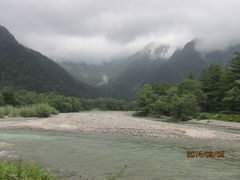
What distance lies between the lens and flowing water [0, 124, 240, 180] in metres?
12.3

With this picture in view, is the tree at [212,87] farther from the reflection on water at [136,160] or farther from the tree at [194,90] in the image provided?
the reflection on water at [136,160]

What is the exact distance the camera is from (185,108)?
54938mm

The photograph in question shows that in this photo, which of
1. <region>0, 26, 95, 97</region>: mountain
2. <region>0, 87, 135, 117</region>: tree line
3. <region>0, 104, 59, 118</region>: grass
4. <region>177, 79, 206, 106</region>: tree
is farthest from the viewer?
<region>0, 26, 95, 97</region>: mountain

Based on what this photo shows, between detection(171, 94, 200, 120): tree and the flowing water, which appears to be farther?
detection(171, 94, 200, 120): tree

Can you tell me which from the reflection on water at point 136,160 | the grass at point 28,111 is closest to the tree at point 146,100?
the grass at point 28,111

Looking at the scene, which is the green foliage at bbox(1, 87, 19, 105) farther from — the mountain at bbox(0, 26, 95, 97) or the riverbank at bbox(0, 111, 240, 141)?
the mountain at bbox(0, 26, 95, 97)

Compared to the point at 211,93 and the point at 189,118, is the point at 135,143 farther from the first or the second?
the point at 211,93

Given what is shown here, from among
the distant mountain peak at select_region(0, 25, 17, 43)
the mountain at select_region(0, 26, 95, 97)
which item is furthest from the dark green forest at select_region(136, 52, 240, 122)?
the distant mountain peak at select_region(0, 25, 17, 43)

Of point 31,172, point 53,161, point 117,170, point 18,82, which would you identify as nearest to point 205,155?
point 117,170

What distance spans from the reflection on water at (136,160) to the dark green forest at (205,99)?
33927 mm

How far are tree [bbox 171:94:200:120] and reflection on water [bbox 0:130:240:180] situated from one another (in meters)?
33.5

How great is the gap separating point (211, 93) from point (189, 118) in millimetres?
14133

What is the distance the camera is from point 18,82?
14988 centimetres

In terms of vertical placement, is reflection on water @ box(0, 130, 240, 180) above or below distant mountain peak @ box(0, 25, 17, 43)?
below
